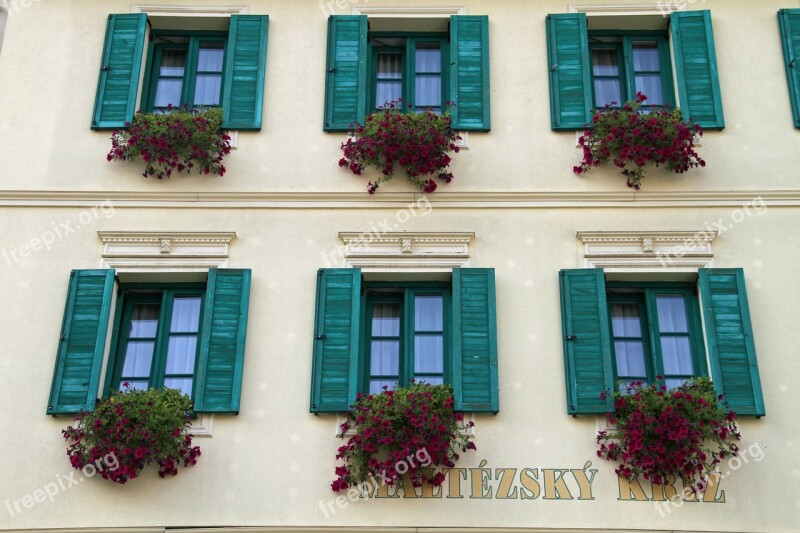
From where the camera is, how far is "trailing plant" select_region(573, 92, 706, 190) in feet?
43.4

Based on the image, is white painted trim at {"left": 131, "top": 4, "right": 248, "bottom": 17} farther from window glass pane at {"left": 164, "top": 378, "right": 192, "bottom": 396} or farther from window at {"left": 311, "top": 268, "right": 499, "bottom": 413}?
window glass pane at {"left": 164, "top": 378, "right": 192, "bottom": 396}

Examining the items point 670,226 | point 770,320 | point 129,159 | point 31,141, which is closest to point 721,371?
point 770,320

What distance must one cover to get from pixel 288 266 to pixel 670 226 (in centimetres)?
395

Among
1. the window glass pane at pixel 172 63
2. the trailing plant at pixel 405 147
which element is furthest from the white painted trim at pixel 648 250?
the window glass pane at pixel 172 63

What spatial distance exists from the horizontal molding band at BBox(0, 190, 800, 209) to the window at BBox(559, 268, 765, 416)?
0.92 meters

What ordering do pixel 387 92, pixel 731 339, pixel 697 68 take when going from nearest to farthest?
pixel 731 339
pixel 697 68
pixel 387 92

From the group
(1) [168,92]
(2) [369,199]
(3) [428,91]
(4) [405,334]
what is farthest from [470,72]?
(1) [168,92]

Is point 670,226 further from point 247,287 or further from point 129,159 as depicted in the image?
point 129,159

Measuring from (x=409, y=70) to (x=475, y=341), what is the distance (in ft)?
11.9

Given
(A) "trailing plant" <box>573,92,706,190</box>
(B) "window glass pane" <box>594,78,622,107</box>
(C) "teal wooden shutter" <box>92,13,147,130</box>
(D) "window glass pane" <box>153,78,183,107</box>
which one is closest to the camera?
(A) "trailing plant" <box>573,92,706,190</box>

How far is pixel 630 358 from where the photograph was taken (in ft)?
41.9

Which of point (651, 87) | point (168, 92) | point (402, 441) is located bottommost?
point (402, 441)

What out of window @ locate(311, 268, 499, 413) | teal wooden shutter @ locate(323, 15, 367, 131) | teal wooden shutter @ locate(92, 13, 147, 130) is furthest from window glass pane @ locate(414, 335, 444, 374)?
teal wooden shutter @ locate(92, 13, 147, 130)

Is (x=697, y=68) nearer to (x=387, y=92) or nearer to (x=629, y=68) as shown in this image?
(x=629, y=68)
